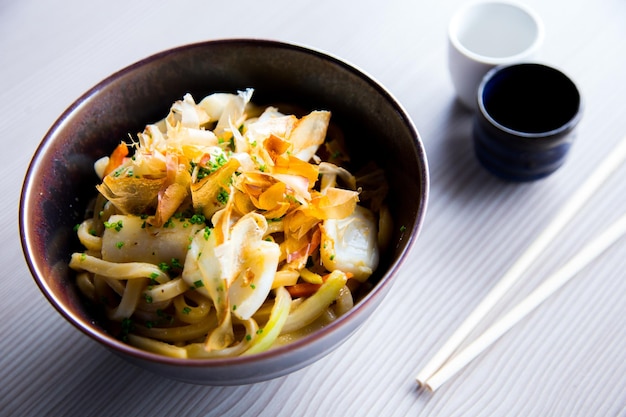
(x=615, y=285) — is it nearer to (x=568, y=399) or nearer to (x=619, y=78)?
(x=568, y=399)

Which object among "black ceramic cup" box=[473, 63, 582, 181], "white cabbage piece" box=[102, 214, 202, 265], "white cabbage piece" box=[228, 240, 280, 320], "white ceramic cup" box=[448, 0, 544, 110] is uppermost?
"white cabbage piece" box=[102, 214, 202, 265]

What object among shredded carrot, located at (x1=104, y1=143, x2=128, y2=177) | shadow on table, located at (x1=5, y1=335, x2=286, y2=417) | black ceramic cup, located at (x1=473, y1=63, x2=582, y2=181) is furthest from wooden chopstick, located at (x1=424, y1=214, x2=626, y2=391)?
shredded carrot, located at (x1=104, y1=143, x2=128, y2=177)

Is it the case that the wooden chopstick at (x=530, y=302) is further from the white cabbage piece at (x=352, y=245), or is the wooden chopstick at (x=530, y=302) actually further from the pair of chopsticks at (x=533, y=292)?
the white cabbage piece at (x=352, y=245)

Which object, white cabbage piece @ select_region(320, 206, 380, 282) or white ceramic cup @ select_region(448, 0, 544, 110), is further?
white ceramic cup @ select_region(448, 0, 544, 110)

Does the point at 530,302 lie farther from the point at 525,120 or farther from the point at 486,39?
the point at 486,39

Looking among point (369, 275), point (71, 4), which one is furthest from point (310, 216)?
point (71, 4)

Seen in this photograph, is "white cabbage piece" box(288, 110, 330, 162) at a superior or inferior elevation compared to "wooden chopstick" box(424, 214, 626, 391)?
superior

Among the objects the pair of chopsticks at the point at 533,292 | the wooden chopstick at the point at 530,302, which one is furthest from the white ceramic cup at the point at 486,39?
the wooden chopstick at the point at 530,302

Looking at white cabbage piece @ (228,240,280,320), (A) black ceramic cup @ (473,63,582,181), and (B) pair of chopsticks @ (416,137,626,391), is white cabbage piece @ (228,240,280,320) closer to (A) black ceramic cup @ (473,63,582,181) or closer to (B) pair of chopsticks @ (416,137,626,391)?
(B) pair of chopsticks @ (416,137,626,391)

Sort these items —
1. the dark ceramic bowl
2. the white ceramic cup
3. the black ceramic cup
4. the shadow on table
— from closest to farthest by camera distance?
the dark ceramic bowl < the shadow on table < the black ceramic cup < the white ceramic cup
